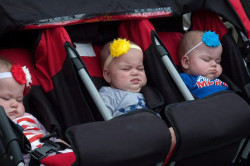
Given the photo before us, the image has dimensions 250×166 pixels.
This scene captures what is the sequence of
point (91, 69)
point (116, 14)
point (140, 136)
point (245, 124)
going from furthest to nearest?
point (91, 69) < point (116, 14) < point (245, 124) < point (140, 136)

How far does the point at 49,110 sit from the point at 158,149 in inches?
28.4

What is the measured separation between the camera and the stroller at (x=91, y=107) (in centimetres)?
173

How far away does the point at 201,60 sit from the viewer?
278cm

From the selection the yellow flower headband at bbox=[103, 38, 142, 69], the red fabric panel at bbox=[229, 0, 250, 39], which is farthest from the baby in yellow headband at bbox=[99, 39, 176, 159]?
the red fabric panel at bbox=[229, 0, 250, 39]

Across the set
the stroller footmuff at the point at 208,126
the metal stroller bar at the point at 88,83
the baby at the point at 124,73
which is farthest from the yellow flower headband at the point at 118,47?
the stroller footmuff at the point at 208,126

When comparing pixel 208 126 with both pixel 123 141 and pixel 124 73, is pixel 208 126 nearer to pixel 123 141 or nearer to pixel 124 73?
pixel 123 141

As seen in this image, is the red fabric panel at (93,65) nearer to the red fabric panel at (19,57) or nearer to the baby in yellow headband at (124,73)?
the baby in yellow headband at (124,73)

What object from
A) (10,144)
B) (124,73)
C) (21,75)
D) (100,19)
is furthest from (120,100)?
(10,144)

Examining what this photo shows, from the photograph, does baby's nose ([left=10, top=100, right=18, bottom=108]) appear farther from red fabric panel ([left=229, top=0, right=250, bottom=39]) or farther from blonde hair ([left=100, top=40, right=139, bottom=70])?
red fabric panel ([left=229, top=0, right=250, bottom=39])

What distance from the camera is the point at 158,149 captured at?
5.96 feet

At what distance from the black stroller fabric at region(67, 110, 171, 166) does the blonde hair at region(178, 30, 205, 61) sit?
1.05 meters

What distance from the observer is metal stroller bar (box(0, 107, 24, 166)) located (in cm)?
167

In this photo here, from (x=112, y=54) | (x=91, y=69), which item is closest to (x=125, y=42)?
(x=112, y=54)

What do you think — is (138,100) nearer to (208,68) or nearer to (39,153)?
(208,68)
